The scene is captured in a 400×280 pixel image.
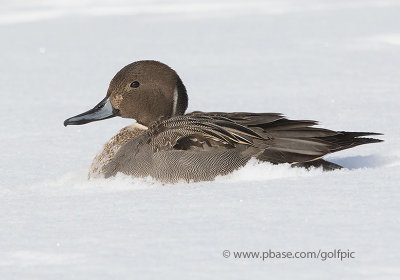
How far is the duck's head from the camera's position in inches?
229

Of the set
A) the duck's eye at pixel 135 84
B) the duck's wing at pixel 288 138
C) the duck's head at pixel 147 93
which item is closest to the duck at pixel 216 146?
the duck's wing at pixel 288 138

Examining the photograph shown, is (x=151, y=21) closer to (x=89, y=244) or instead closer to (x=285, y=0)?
(x=285, y=0)

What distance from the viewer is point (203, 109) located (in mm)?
8289

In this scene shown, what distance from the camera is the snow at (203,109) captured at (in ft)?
12.0

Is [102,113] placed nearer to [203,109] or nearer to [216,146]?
[216,146]

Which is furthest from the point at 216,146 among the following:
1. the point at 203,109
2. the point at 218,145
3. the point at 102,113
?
the point at 203,109

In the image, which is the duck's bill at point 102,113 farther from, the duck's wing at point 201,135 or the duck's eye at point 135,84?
the duck's wing at point 201,135

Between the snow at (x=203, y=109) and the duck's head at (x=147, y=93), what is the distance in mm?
497

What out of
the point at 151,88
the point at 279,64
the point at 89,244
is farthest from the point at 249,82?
the point at 89,244

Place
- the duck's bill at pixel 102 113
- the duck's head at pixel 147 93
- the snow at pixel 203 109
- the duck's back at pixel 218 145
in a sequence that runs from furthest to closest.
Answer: the duck's bill at pixel 102 113 < the duck's head at pixel 147 93 < the duck's back at pixel 218 145 < the snow at pixel 203 109

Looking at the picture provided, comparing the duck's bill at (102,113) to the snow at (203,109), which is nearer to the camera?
the snow at (203,109)

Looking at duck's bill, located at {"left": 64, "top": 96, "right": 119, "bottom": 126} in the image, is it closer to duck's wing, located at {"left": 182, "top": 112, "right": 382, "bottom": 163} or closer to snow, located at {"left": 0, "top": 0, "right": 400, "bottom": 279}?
snow, located at {"left": 0, "top": 0, "right": 400, "bottom": 279}

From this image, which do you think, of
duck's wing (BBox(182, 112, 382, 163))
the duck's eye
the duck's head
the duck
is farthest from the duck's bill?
duck's wing (BBox(182, 112, 382, 163))

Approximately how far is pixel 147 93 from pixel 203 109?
Answer: 2469mm
